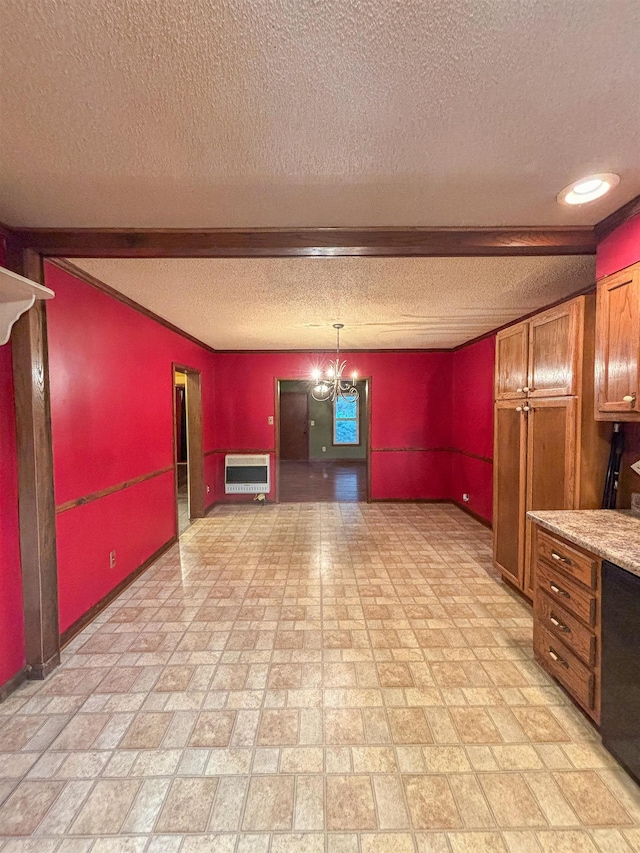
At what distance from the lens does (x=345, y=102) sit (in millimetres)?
1065

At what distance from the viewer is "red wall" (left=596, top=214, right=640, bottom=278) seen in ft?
5.35

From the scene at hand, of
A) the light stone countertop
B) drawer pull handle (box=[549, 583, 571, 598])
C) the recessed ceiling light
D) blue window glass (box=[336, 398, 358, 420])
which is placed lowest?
drawer pull handle (box=[549, 583, 571, 598])

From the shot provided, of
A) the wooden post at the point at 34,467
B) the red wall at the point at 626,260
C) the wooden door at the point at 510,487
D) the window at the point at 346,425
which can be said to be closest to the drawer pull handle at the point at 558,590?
the red wall at the point at 626,260

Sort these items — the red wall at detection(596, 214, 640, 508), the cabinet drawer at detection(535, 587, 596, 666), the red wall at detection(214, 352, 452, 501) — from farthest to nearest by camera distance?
the red wall at detection(214, 352, 452, 501)
the red wall at detection(596, 214, 640, 508)
the cabinet drawer at detection(535, 587, 596, 666)

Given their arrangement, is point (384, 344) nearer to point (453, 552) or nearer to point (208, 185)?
point (453, 552)

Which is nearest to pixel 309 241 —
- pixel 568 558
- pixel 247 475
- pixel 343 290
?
pixel 343 290

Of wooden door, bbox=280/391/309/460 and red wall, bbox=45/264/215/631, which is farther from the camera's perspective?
wooden door, bbox=280/391/309/460

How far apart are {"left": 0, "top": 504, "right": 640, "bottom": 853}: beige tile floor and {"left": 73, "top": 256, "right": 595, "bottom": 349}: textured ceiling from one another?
7.71ft

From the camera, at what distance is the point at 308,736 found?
1.54 metres

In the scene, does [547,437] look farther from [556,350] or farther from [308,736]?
[308,736]

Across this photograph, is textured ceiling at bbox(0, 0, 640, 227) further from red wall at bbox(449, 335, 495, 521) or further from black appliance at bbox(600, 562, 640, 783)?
red wall at bbox(449, 335, 495, 521)

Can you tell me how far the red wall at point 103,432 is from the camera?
220 cm

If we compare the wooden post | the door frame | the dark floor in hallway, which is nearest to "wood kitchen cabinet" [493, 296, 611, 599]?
the wooden post

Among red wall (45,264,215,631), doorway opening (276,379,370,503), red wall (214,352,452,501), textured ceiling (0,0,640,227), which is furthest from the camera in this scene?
doorway opening (276,379,370,503)
